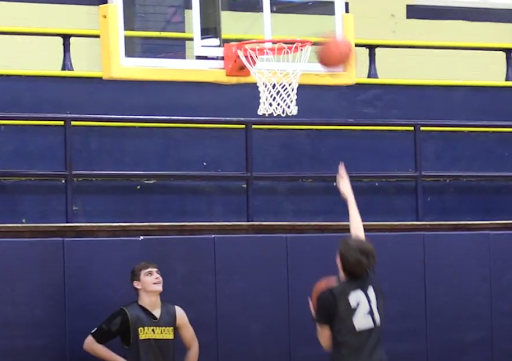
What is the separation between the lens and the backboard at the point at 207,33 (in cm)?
867

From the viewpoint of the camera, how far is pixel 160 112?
9.18 m

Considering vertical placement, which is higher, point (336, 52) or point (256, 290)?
point (336, 52)

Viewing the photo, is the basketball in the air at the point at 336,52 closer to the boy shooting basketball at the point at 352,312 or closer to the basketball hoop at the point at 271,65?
the basketball hoop at the point at 271,65

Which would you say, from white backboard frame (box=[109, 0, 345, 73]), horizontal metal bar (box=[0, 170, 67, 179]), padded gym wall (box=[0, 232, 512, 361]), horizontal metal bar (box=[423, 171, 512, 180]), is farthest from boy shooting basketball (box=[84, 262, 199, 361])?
horizontal metal bar (box=[423, 171, 512, 180])

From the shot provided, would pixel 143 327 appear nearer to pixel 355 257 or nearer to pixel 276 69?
pixel 355 257

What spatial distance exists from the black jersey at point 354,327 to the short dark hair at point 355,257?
86 mm

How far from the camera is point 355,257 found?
16.3 ft

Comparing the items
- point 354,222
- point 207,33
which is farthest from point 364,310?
point 207,33

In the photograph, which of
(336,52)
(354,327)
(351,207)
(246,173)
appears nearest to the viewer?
(354,327)

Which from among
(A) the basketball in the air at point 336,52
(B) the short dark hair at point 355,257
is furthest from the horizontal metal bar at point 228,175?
(B) the short dark hair at point 355,257

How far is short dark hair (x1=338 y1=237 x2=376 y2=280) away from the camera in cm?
495

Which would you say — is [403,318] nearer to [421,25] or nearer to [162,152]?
[162,152]

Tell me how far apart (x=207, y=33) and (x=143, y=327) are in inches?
129

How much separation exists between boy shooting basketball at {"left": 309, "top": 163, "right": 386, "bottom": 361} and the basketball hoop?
369cm
